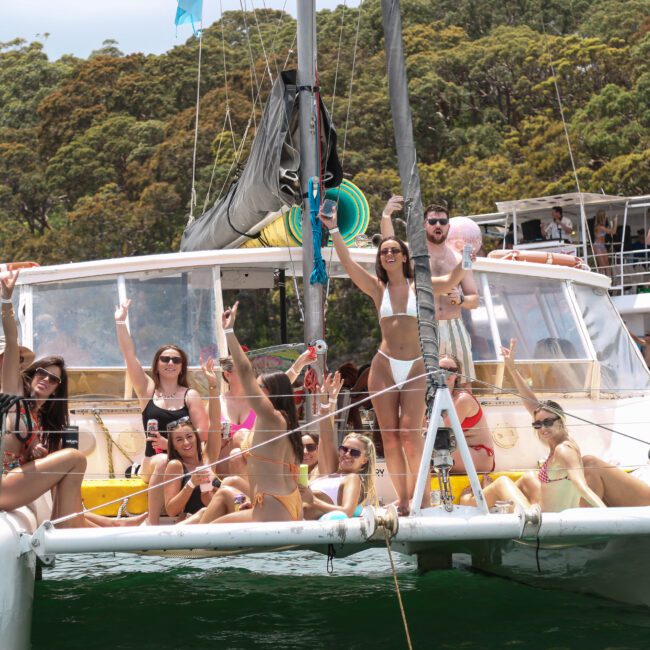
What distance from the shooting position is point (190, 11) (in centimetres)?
1153

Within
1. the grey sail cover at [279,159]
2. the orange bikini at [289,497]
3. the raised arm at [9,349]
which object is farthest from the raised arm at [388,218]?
the raised arm at [9,349]

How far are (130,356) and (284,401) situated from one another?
7.11 feet

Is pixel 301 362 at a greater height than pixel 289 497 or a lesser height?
greater

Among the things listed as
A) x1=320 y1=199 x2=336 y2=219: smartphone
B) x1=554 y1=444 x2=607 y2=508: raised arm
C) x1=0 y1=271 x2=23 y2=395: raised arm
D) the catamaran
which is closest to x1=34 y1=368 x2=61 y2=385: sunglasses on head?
x1=0 y1=271 x2=23 y2=395: raised arm

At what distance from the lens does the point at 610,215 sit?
21000 millimetres

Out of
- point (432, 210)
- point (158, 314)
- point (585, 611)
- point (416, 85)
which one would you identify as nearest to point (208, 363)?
point (158, 314)

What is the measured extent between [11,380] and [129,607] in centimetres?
290

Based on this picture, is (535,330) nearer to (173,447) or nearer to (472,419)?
(472,419)

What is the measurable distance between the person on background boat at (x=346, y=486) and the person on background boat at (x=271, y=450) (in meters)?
0.18

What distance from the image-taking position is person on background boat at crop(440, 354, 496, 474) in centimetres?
638

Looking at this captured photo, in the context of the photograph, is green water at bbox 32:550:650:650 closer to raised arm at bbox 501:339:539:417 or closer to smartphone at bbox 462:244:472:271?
raised arm at bbox 501:339:539:417

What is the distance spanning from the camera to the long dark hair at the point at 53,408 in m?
5.98

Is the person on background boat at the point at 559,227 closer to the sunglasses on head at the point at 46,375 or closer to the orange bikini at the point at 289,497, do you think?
the orange bikini at the point at 289,497

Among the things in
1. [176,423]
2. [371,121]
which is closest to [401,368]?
[176,423]
